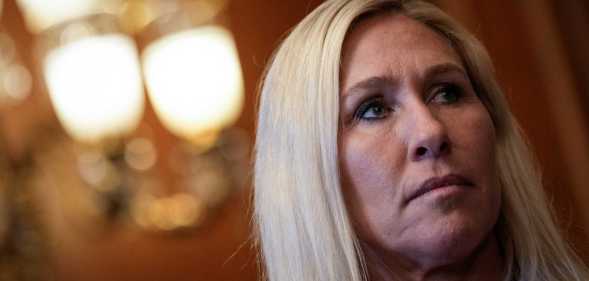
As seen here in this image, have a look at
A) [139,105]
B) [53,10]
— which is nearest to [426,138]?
[53,10]

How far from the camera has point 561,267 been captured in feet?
3.90

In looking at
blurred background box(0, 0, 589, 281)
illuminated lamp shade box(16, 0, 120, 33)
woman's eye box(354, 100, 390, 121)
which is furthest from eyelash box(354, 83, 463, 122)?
illuminated lamp shade box(16, 0, 120, 33)

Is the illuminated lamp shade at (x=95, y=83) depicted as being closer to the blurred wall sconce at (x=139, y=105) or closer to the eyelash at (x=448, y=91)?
the blurred wall sconce at (x=139, y=105)

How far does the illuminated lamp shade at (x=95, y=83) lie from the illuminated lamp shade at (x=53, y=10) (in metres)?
0.07

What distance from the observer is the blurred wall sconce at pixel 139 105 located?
98.0 inches

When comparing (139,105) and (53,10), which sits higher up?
(53,10)

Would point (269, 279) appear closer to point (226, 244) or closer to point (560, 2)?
point (560, 2)

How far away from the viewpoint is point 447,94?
3.81 ft

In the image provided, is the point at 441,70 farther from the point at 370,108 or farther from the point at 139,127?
the point at 139,127

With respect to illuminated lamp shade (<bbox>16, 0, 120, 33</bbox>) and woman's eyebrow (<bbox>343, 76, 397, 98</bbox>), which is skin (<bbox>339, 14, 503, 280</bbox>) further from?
illuminated lamp shade (<bbox>16, 0, 120, 33</bbox>)

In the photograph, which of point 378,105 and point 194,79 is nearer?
point 378,105

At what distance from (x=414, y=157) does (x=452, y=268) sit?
0.14 m

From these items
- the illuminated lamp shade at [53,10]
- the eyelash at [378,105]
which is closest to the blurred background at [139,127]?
the illuminated lamp shade at [53,10]

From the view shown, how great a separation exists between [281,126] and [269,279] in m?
0.21
